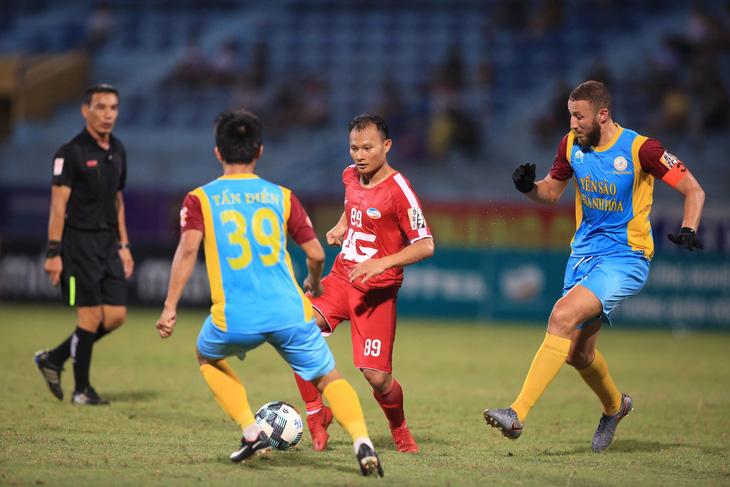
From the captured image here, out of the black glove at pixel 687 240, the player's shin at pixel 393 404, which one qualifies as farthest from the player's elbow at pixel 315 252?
the black glove at pixel 687 240

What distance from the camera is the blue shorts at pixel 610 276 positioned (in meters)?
5.50

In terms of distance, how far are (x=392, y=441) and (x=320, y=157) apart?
13123mm

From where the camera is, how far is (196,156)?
19.1 meters

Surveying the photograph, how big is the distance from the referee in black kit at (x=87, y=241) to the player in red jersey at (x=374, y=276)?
7.79 feet

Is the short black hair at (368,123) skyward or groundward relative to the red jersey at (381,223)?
skyward

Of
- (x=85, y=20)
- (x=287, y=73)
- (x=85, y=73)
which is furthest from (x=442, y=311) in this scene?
(x=85, y=20)

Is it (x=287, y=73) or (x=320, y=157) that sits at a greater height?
(x=287, y=73)

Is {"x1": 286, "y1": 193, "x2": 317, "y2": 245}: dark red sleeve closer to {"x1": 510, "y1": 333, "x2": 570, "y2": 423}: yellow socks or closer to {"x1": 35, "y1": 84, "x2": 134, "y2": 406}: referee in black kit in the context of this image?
{"x1": 510, "y1": 333, "x2": 570, "y2": 423}: yellow socks

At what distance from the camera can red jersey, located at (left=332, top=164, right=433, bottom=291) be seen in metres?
5.48

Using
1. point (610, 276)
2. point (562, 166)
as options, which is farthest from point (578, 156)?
point (610, 276)

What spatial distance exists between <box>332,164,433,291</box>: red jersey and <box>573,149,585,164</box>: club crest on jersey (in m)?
1.14

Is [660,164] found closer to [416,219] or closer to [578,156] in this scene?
[578,156]

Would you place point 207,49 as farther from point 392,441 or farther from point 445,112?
point 392,441

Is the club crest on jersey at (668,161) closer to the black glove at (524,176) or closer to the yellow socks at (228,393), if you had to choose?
the black glove at (524,176)
